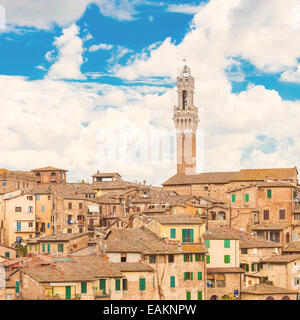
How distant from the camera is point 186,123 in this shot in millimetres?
96625

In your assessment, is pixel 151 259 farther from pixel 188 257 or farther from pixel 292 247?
pixel 292 247

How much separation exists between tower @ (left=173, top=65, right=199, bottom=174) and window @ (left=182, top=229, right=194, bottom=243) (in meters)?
47.9

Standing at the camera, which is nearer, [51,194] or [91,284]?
[91,284]

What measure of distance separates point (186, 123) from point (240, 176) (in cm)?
2845

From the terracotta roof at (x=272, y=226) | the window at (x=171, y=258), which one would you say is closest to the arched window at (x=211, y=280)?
the window at (x=171, y=258)

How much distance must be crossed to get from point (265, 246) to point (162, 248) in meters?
10.8

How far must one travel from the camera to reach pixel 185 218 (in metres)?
47.8

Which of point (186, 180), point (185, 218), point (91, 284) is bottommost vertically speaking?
point (91, 284)

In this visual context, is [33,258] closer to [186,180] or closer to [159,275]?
[159,275]

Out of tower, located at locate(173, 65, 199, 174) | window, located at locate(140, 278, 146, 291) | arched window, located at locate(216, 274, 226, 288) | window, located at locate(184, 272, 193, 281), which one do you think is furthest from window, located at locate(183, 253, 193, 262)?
tower, located at locate(173, 65, 199, 174)

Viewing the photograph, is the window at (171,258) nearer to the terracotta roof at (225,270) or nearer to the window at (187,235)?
the window at (187,235)

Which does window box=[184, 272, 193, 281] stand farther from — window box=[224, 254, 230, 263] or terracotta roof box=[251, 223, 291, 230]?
terracotta roof box=[251, 223, 291, 230]

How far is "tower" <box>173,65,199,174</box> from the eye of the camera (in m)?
95.1
